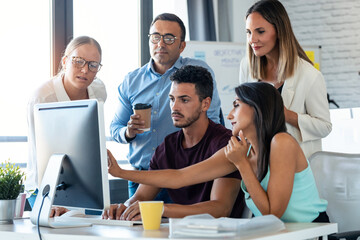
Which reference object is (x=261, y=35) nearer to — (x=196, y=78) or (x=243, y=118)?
(x=196, y=78)

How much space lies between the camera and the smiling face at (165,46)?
2.80 metres

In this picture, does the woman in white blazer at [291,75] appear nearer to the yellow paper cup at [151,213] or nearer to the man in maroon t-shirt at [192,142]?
the man in maroon t-shirt at [192,142]

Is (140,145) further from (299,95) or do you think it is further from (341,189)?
(341,189)

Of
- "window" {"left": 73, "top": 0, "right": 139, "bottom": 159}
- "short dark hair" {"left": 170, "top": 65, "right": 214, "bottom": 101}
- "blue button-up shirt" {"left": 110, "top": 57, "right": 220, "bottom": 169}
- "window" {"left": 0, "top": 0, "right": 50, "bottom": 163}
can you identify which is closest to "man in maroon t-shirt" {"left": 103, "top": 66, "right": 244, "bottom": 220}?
"short dark hair" {"left": 170, "top": 65, "right": 214, "bottom": 101}

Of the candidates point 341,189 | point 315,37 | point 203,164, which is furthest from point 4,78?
point 315,37

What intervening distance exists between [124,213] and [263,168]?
544 millimetres

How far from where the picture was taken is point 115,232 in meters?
1.60

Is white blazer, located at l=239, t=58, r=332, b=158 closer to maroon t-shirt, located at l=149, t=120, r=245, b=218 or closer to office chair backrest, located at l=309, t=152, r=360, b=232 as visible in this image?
office chair backrest, located at l=309, t=152, r=360, b=232

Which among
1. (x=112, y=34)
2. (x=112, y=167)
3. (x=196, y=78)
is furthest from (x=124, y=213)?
(x=112, y=34)

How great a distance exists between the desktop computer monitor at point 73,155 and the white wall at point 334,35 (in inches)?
155

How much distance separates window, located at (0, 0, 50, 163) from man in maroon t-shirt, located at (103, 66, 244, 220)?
1904 mm

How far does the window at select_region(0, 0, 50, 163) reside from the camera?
3982 mm

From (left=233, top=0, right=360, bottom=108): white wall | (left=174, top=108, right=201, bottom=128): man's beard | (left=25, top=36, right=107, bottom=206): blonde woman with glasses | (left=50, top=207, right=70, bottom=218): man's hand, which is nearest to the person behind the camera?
(left=50, top=207, right=70, bottom=218): man's hand

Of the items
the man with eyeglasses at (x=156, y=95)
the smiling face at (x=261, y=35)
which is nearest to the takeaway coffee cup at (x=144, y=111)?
the man with eyeglasses at (x=156, y=95)
